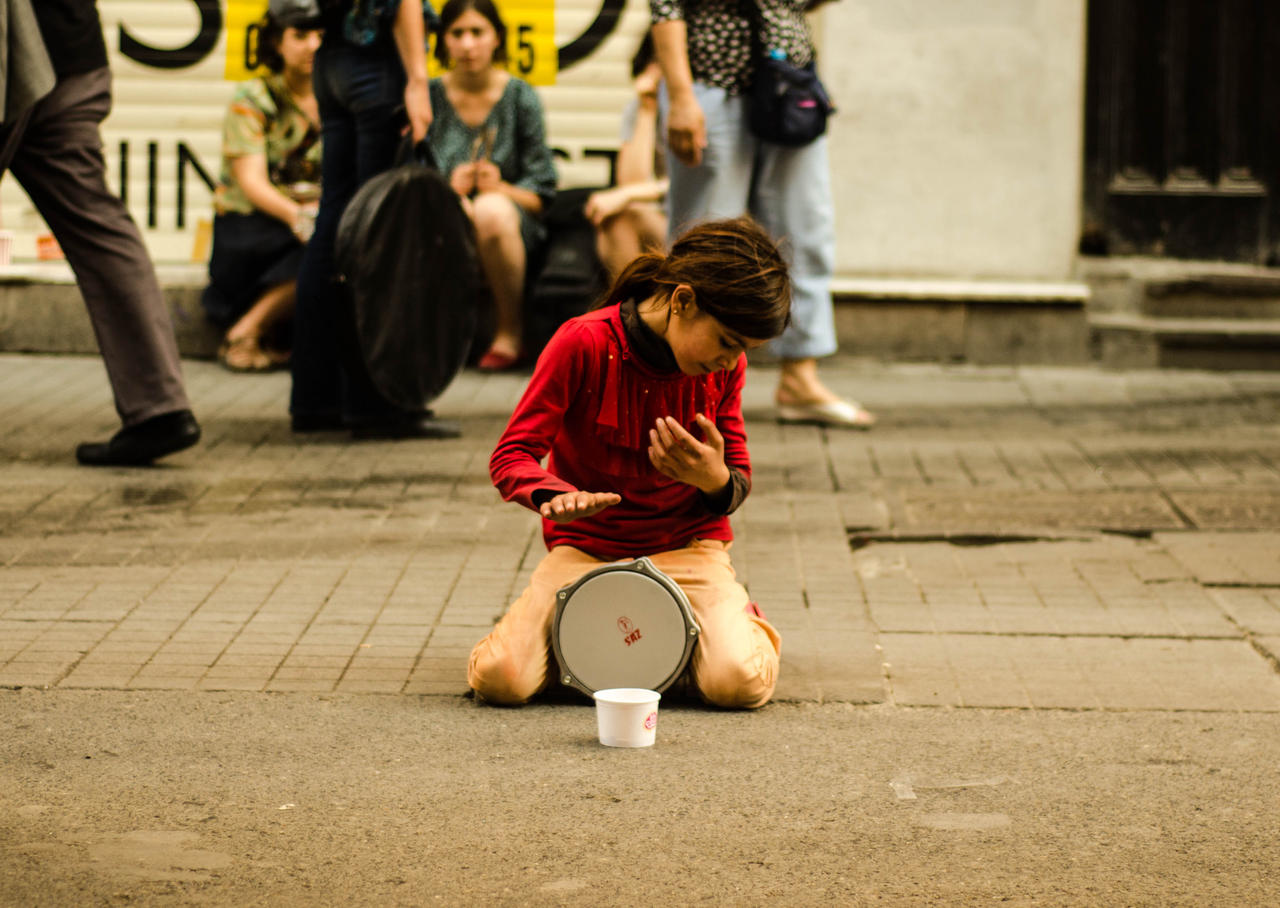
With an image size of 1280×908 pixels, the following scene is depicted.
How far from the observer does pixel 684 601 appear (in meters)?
3.73

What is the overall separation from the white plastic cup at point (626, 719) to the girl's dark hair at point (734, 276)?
2.49 ft

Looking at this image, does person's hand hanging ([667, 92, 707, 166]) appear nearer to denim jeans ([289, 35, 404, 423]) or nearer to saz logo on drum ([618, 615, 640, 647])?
denim jeans ([289, 35, 404, 423])

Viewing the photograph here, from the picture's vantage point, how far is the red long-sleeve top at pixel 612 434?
3758mm

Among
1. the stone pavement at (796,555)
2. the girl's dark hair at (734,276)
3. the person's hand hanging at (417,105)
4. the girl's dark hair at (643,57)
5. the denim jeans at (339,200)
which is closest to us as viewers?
the girl's dark hair at (734,276)

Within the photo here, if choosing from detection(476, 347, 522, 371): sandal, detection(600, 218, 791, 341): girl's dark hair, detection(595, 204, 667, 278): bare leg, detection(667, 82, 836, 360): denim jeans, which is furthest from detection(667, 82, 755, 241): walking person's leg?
detection(600, 218, 791, 341): girl's dark hair

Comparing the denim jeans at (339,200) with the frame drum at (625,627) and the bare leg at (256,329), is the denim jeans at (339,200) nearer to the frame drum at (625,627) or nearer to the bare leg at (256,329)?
the bare leg at (256,329)

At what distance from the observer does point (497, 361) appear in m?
8.41

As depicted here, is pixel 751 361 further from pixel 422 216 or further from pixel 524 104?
pixel 422 216

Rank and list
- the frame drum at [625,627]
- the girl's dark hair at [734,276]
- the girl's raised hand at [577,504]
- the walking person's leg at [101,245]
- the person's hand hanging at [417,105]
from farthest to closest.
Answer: the person's hand hanging at [417,105], the walking person's leg at [101,245], the frame drum at [625,627], the girl's dark hair at [734,276], the girl's raised hand at [577,504]

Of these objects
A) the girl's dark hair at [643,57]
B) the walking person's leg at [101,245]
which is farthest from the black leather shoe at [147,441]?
the girl's dark hair at [643,57]

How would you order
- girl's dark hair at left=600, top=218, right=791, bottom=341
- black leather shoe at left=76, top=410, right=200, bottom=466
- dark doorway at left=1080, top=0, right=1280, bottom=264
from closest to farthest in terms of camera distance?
1. girl's dark hair at left=600, top=218, right=791, bottom=341
2. black leather shoe at left=76, top=410, right=200, bottom=466
3. dark doorway at left=1080, top=0, right=1280, bottom=264

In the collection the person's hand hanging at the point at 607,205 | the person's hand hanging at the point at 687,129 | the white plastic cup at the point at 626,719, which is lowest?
the white plastic cup at the point at 626,719

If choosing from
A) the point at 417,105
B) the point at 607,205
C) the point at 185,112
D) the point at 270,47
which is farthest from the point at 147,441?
the point at 185,112

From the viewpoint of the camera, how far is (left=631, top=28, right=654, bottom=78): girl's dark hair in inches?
320
